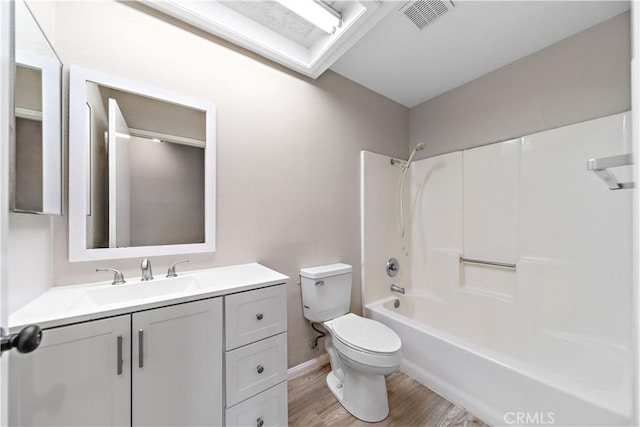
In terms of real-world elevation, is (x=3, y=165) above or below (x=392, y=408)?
above

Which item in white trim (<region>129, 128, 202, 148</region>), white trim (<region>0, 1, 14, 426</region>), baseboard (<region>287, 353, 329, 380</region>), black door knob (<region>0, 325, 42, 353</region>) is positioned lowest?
baseboard (<region>287, 353, 329, 380</region>)

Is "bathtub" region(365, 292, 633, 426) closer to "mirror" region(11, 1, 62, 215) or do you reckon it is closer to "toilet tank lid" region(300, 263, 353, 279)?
"toilet tank lid" region(300, 263, 353, 279)

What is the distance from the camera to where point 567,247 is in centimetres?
159

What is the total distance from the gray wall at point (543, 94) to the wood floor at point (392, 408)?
2.04 m

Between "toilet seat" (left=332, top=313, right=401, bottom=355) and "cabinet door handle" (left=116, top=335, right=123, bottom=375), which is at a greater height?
"cabinet door handle" (left=116, top=335, right=123, bottom=375)

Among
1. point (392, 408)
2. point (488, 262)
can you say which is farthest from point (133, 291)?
point (488, 262)

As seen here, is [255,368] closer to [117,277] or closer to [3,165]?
[117,277]

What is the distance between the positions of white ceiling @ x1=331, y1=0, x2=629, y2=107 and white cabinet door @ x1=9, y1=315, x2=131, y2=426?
2.03 metres

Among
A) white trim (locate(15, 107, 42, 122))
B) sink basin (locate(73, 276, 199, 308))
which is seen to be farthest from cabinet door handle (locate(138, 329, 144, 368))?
white trim (locate(15, 107, 42, 122))

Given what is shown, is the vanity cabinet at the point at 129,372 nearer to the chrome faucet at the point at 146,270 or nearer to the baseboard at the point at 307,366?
the chrome faucet at the point at 146,270

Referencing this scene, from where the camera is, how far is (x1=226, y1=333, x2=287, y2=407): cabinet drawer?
1.05 meters

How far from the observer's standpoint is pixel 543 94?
174 centimetres

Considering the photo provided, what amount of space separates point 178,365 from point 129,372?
16 centimetres

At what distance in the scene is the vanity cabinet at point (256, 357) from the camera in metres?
1.05
